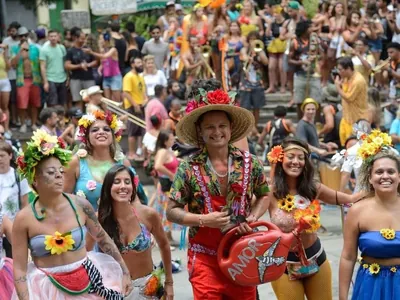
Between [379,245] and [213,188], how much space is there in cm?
111

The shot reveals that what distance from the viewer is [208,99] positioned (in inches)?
222

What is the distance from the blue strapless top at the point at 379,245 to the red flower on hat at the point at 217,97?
124 cm

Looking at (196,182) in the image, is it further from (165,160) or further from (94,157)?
(165,160)

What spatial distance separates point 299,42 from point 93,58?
3896 millimetres

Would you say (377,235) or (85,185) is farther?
(85,185)

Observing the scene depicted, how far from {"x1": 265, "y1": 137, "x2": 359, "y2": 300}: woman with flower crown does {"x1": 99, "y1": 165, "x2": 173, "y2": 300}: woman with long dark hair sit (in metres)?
0.84

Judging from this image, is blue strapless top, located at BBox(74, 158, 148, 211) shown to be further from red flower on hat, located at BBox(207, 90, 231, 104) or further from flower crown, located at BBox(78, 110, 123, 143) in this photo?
red flower on hat, located at BBox(207, 90, 231, 104)

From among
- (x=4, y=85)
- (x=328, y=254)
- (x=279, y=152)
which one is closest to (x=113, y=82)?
(x=4, y=85)

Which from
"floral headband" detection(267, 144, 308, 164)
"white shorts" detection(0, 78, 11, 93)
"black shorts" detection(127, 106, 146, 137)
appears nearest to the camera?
"floral headband" detection(267, 144, 308, 164)

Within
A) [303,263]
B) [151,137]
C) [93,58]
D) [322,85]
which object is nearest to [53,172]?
[303,263]

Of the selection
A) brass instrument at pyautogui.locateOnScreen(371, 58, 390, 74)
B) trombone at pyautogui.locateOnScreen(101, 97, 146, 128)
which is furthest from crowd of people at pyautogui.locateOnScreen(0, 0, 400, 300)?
brass instrument at pyautogui.locateOnScreen(371, 58, 390, 74)

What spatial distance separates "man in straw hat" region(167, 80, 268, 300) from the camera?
18.4 ft

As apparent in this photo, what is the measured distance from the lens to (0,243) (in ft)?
21.5

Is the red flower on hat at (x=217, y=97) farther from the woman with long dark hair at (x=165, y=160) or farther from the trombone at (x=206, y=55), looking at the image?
the trombone at (x=206, y=55)
